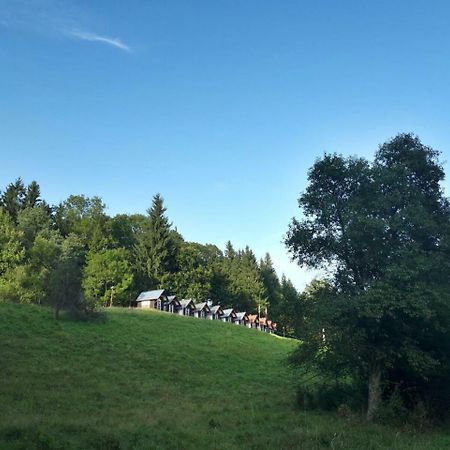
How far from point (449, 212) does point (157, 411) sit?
16.6 m

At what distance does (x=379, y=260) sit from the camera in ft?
72.7

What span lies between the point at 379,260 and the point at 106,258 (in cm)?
6689

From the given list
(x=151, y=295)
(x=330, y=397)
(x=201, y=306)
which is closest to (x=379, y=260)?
(x=330, y=397)

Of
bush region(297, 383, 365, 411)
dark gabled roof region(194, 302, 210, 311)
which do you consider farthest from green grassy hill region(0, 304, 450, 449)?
dark gabled roof region(194, 302, 210, 311)

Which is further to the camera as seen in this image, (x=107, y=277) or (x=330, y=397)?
(x=107, y=277)

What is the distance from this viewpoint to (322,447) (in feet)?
53.1

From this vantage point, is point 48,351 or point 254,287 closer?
point 48,351

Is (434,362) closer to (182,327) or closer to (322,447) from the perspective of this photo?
(322,447)

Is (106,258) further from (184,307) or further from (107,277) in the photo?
(184,307)

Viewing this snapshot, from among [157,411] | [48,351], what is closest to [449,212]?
[157,411]

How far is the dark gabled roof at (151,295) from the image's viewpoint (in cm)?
8400

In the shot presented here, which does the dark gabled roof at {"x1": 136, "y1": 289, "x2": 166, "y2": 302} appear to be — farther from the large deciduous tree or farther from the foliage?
the large deciduous tree

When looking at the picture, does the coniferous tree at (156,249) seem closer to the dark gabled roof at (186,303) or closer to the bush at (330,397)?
the dark gabled roof at (186,303)

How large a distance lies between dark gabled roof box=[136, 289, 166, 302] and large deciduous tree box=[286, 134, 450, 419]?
201 feet
